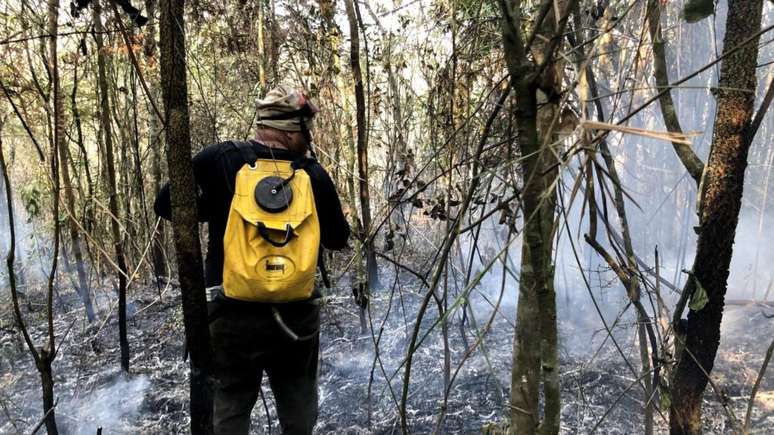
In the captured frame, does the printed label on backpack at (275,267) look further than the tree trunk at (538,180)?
Yes

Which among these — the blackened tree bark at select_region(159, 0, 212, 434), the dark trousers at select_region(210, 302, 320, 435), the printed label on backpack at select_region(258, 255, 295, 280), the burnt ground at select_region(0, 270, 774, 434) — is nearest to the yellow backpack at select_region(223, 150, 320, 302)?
the printed label on backpack at select_region(258, 255, 295, 280)

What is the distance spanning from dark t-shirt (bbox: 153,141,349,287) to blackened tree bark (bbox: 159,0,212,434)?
526mm

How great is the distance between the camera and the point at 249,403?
2.18 meters

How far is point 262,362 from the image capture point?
2.13 m

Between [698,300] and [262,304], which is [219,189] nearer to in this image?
[262,304]

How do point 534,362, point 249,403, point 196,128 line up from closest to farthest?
point 534,362 → point 249,403 → point 196,128

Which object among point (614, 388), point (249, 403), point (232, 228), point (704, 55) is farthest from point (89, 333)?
point (704, 55)

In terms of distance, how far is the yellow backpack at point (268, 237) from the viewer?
6.17 feet

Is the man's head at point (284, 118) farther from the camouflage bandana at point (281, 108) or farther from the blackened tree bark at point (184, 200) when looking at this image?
the blackened tree bark at point (184, 200)

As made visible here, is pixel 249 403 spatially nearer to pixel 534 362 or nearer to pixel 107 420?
pixel 534 362

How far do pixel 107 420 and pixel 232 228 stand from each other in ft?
7.77

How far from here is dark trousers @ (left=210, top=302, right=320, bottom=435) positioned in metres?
2.04

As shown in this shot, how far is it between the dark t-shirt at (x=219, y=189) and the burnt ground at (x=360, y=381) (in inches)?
32.8

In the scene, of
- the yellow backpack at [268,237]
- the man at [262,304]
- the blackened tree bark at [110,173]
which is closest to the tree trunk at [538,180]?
the yellow backpack at [268,237]
